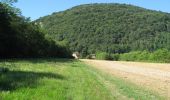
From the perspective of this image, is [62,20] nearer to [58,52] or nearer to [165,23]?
[165,23]

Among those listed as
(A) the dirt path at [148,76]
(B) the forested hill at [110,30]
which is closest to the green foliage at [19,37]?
(A) the dirt path at [148,76]

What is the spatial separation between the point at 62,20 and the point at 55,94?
529ft

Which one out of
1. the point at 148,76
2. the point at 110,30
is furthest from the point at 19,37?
the point at 110,30

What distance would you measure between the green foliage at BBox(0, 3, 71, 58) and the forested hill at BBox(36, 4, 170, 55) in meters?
66.1

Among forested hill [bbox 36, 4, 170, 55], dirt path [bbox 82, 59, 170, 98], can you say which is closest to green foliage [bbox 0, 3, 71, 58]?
dirt path [bbox 82, 59, 170, 98]

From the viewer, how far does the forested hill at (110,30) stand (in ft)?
531

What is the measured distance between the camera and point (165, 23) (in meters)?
169

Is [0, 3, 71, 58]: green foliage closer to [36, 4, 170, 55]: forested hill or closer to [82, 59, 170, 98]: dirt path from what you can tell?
[82, 59, 170, 98]: dirt path

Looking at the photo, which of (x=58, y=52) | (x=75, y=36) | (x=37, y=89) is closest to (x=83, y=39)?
(x=75, y=36)

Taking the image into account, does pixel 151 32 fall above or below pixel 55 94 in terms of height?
above

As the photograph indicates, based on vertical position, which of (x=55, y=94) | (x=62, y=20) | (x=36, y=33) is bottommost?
(x=55, y=94)

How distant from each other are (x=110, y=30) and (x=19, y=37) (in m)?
104

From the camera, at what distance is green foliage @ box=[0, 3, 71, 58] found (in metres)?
64.1

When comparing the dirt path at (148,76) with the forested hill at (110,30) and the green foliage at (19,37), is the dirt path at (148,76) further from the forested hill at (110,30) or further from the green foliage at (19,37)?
the forested hill at (110,30)
